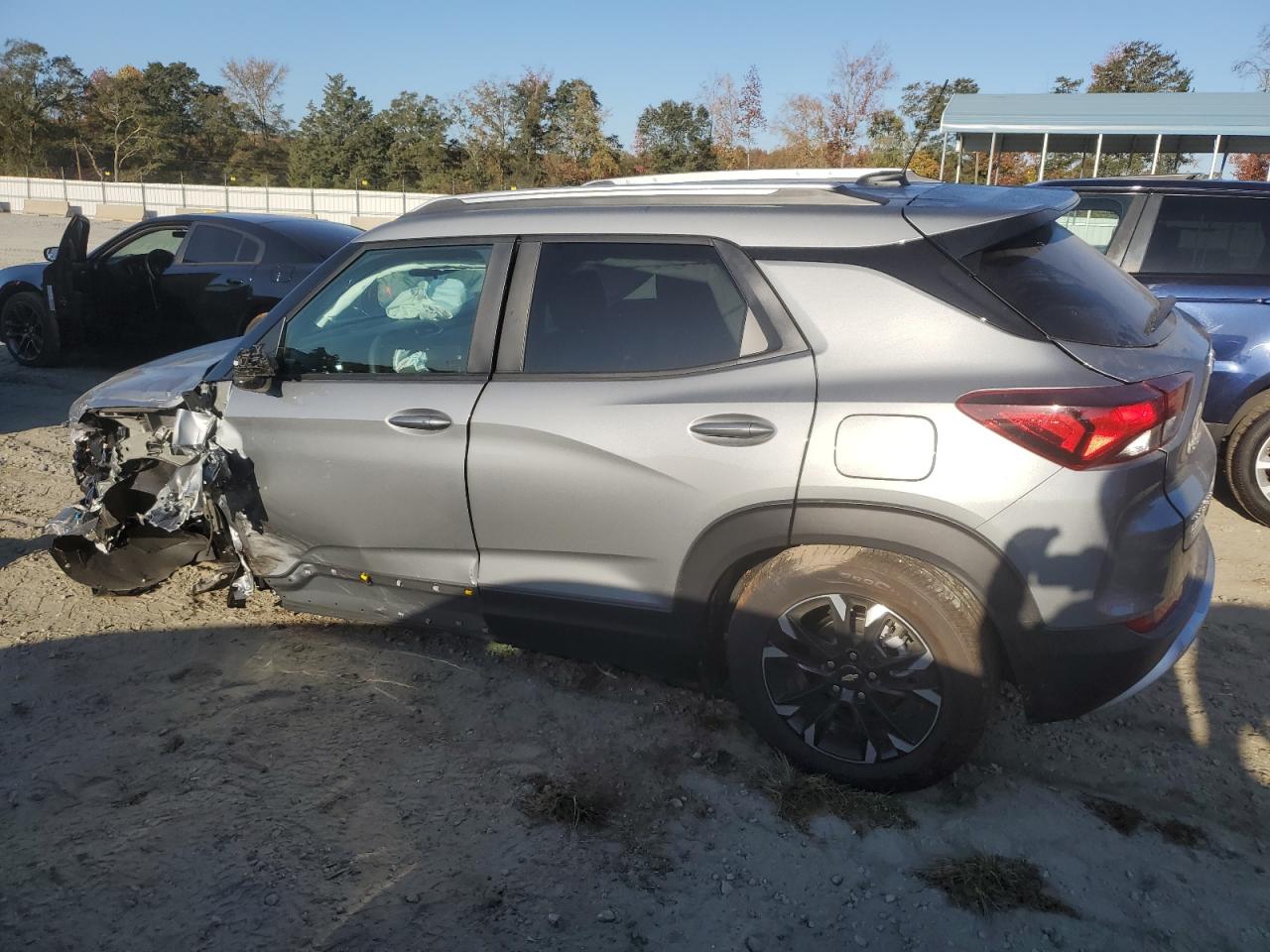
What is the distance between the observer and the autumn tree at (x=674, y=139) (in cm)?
3625

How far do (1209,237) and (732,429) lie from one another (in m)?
4.12

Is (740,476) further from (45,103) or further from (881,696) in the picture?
(45,103)

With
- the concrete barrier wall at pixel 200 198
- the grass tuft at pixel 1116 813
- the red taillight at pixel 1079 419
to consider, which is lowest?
the grass tuft at pixel 1116 813

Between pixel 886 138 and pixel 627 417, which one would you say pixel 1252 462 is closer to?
pixel 627 417

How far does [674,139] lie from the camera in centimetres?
3947

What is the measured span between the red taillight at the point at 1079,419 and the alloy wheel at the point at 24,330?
31.0ft

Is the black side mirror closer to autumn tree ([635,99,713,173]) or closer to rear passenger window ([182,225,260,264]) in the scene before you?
rear passenger window ([182,225,260,264])

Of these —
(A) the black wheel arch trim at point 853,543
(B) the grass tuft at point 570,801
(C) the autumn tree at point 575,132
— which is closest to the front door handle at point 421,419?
(A) the black wheel arch trim at point 853,543

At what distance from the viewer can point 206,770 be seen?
308cm

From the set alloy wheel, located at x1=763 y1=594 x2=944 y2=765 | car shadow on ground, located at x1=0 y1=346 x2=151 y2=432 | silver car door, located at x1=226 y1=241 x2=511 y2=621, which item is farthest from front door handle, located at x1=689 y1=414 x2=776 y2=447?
car shadow on ground, located at x1=0 y1=346 x2=151 y2=432

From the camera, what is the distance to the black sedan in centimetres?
806

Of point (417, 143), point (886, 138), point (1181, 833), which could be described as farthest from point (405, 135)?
point (1181, 833)

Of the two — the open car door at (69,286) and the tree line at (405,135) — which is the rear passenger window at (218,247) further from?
the tree line at (405,135)

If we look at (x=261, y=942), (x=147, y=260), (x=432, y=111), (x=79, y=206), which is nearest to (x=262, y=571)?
(x=261, y=942)
